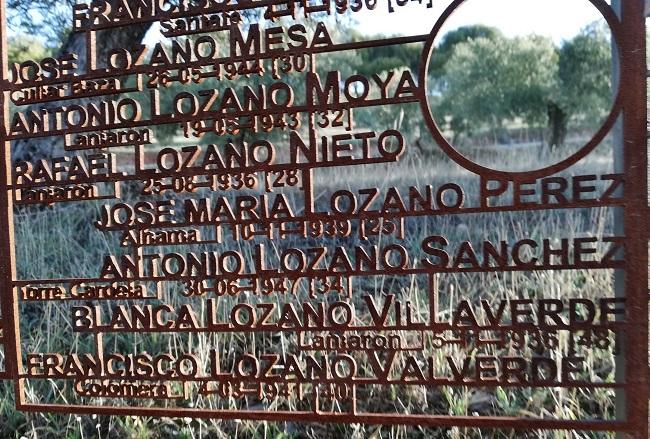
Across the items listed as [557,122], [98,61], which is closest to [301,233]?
[98,61]

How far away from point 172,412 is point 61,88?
1311 millimetres

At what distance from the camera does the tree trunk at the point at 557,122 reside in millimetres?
7578

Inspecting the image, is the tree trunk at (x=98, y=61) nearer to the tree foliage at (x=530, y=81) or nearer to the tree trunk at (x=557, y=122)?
the tree foliage at (x=530, y=81)

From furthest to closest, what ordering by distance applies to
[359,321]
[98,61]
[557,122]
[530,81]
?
1. [557,122]
2. [530,81]
3. [98,61]
4. [359,321]

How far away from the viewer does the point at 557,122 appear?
7.77 metres

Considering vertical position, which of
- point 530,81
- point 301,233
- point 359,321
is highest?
point 530,81

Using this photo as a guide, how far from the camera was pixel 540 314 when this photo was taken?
1.93m

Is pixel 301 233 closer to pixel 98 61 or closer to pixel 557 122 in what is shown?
pixel 98 61

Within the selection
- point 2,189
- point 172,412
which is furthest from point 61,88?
point 172,412

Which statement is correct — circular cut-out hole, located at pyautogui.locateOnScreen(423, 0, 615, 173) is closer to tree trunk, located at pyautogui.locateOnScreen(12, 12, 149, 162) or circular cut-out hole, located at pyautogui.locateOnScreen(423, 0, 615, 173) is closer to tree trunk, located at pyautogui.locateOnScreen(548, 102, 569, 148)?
tree trunk, located at pyautogui.locateOnScreen(548, 102, 569, 148)

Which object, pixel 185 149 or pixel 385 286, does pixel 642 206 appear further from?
pixel 385 286

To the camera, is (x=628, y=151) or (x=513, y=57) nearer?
(x=628, y=151)

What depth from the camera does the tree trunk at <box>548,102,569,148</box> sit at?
24.9ft

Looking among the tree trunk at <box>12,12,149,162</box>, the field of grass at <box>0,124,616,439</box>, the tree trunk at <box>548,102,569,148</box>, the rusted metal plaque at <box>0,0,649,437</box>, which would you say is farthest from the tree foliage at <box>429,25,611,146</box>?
the rusted metal plaque at <box>0,0,649,437</box>
